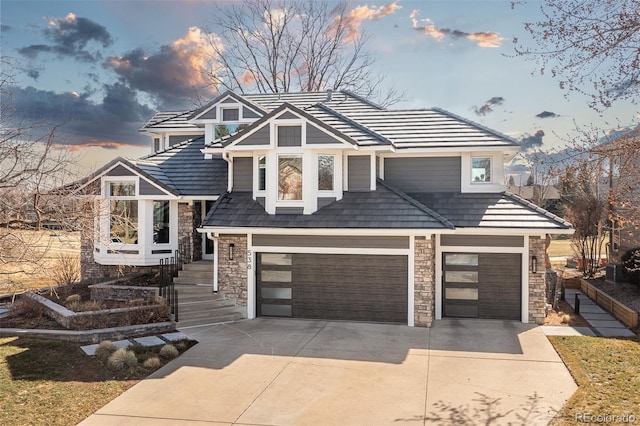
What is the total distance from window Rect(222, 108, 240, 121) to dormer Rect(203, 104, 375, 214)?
13.2 feet

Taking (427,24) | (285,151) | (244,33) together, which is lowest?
(285,151)

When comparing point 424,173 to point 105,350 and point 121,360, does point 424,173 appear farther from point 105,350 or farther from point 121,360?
point 105,350

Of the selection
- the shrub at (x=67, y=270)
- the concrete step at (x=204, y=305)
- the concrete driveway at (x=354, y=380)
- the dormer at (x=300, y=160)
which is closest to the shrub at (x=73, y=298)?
the shrub at (x=67, y=270)

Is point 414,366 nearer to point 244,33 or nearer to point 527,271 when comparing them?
point 527,271

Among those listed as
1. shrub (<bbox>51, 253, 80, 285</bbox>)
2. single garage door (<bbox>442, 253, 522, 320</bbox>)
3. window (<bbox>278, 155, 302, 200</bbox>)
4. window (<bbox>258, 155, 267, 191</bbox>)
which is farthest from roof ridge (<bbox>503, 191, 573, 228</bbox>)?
shrub (<bbox>51, 253, 80, 285</bbox>)

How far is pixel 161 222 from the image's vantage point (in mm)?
→ 16500

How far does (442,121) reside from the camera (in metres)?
16.1

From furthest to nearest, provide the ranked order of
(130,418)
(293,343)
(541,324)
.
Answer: (541,324) < (293,343) < (130,418)

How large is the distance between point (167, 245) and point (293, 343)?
7246 mm

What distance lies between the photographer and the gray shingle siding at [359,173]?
570 inches

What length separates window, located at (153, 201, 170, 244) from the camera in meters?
16.3

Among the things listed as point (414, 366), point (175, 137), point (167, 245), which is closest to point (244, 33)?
point (175, 137)

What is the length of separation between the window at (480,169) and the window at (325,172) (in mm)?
4575

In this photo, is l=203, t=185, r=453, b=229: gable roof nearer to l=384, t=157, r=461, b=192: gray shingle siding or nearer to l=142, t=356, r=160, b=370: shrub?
l=384, t=157, r=461, b=192: gray shingle siding
